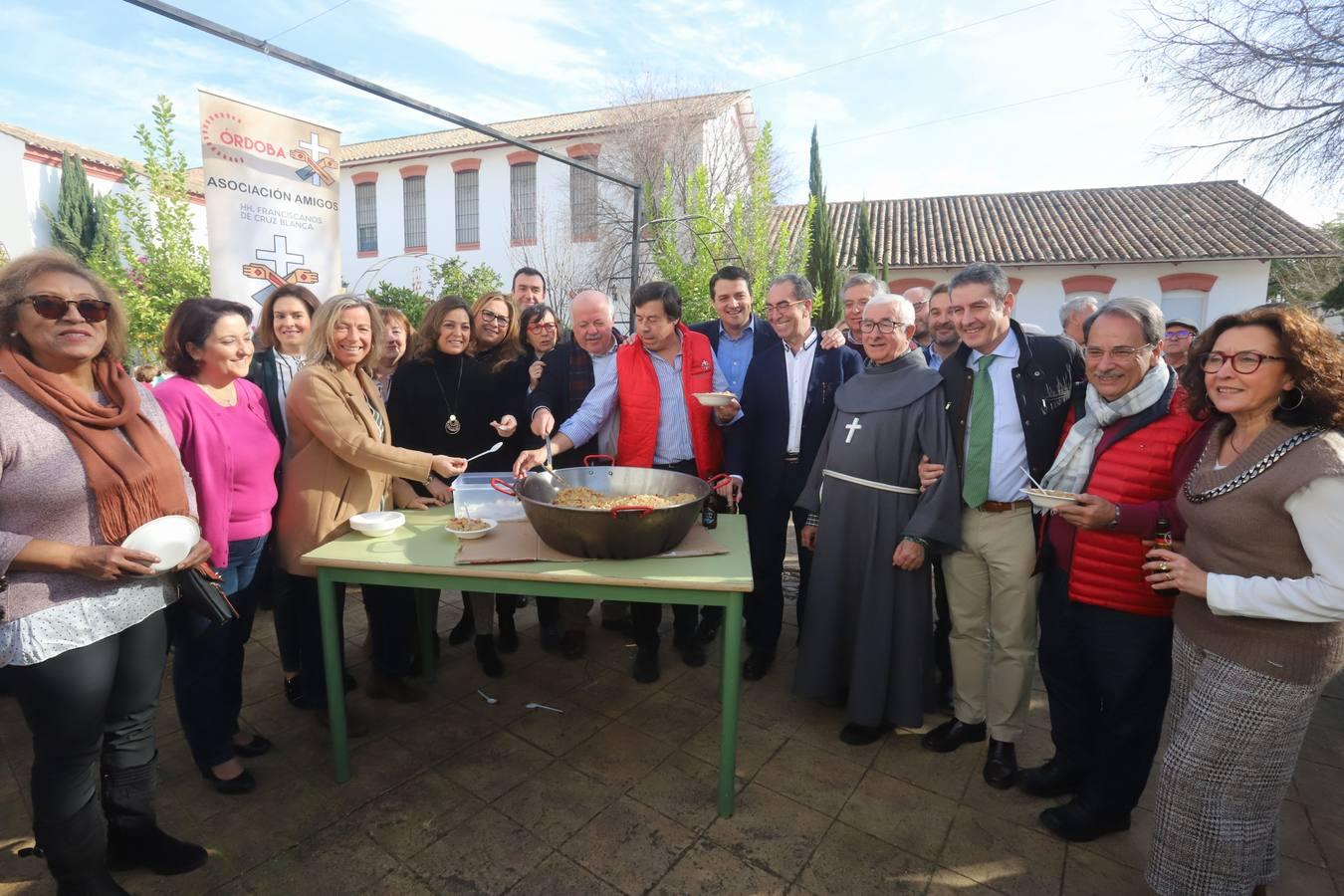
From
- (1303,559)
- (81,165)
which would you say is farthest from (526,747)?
(81,165)

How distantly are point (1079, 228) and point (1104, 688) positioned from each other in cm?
1866

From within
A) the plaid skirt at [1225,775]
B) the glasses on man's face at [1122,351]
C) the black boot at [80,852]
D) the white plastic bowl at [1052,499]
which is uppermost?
the glasses on man's face at [1122,351]

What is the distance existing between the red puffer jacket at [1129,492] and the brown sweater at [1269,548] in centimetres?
35

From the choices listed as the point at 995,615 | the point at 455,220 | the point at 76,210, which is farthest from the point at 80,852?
the point at 76,210

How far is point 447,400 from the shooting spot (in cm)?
350

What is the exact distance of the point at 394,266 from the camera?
2098 centimetres

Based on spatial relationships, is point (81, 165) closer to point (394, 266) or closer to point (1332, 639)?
point (394, 266)

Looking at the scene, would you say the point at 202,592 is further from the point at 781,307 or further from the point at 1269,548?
the point at 1269,548

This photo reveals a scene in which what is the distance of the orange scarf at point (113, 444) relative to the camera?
5.61 ft

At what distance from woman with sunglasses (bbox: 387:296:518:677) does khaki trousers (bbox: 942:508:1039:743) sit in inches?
86.5

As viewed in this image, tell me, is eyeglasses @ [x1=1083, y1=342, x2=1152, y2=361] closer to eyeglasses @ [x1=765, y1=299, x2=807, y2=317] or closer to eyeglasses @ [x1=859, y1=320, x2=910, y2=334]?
eyeglasses @ [x1=859, y1=320, x2=910, y2=334]

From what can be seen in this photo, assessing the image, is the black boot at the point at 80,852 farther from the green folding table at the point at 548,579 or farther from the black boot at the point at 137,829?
the green folding table at the point at 548,579

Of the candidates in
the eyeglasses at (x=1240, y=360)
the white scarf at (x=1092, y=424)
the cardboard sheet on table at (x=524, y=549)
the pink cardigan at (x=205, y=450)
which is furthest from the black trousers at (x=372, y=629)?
the eyeglasses at (x=1240, y=360)

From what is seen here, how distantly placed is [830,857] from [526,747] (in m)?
1.32
